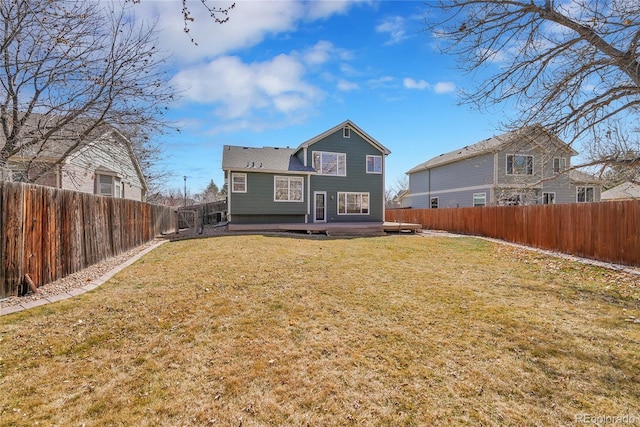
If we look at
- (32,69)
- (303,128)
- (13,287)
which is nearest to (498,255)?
(13,287)

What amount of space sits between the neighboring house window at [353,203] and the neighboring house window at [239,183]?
6072mm

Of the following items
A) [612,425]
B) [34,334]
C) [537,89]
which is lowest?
[612,425]

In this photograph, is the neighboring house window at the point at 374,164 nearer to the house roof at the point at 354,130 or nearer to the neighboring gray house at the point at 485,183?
the house roof at the point at 354,130

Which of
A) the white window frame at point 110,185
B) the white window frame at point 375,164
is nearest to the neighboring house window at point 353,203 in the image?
the white window frame at point 375,164

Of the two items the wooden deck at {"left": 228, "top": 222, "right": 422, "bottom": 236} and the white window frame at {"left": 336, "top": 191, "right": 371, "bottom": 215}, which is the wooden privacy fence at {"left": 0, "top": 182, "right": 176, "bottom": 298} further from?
the white window frame at {"left": 336, "top": 191, "right": 371, "bottom": 215}

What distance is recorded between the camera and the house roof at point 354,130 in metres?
18.1

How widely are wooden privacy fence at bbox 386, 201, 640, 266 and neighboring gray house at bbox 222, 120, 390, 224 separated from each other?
6669mm

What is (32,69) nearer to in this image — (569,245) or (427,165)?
(569,245)

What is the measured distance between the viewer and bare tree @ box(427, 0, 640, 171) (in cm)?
558

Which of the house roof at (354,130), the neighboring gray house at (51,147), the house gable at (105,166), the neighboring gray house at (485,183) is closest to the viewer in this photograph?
the neighboring gray house at (51,147)

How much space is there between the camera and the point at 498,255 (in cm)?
1022

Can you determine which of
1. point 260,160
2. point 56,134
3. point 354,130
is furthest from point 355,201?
point 56,134

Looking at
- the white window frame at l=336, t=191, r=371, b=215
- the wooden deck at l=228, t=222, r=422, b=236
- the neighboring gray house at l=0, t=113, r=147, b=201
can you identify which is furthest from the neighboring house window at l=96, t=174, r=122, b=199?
the white window frame at l=336, t=191, r=371, b=215

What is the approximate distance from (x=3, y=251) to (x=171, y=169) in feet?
59.1
